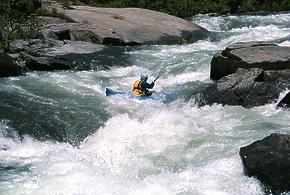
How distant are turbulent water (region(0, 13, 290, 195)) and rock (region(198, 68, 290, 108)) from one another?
0.27 meters

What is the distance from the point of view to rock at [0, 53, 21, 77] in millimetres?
11406

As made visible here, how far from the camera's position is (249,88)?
1005 centimetres

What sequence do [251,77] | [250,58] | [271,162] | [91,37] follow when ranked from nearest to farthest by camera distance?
1. [271,162]
2. [251,77]
3. [250,58]
4. [91,37]

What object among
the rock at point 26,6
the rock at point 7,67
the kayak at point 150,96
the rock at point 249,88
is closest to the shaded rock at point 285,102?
the rock at point 249,88

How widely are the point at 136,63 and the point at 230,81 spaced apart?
15.3ft

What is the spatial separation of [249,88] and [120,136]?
3.28 metres

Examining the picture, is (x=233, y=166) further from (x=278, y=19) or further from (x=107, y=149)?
(x=278, y=19)

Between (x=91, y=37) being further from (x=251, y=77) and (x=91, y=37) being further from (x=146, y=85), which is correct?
(x=251, y=77)

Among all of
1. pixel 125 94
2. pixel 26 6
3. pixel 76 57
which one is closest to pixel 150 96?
pixel 125 94

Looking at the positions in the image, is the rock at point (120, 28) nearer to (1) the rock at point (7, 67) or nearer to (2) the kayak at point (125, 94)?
(1) the rock at point (7, 67)

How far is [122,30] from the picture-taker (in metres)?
17.7

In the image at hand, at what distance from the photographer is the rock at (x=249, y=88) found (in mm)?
9945

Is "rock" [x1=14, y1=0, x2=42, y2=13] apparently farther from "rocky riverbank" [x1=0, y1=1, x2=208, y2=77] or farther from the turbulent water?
the turbulent water

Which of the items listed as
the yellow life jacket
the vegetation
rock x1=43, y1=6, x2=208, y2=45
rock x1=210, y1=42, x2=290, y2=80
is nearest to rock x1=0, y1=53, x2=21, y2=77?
the vegetation
